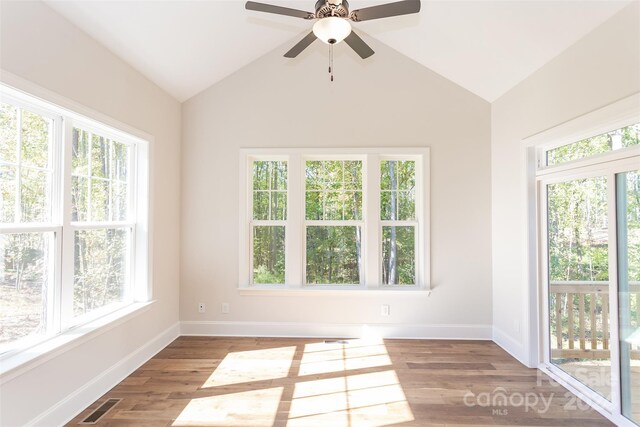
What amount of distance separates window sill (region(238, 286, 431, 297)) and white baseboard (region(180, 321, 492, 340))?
1.16 feet

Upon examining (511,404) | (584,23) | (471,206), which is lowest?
(511,404)

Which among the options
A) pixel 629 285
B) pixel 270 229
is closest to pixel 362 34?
pixel 270 229

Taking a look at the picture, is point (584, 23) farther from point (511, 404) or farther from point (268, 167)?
point (268, 167)

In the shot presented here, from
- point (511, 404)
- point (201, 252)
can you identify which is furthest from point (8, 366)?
point (511, 404)

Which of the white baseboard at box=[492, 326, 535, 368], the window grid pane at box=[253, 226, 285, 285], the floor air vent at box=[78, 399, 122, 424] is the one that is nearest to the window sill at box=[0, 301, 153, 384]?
the floor air vent at box=[78, 399, 122, 424]

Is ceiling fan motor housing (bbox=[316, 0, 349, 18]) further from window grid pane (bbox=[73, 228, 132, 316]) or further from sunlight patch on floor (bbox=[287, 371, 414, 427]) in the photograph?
sunlight patch on floor (bbox=[287, 371, 414, 427])

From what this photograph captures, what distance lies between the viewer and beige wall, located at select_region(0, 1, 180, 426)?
6.31 ft

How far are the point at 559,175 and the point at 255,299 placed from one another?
328cm

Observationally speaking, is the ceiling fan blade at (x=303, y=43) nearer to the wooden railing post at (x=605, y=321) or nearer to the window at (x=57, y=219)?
the window at (x=57, y=219)

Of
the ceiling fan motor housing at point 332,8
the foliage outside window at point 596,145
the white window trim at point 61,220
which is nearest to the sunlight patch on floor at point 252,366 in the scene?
the white window trim at point 61,220

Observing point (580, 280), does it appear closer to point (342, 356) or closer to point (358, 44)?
point (342, 356)

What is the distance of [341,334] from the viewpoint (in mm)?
3840

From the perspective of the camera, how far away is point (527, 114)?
311 centimetres

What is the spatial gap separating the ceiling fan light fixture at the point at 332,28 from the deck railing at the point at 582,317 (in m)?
2.43
